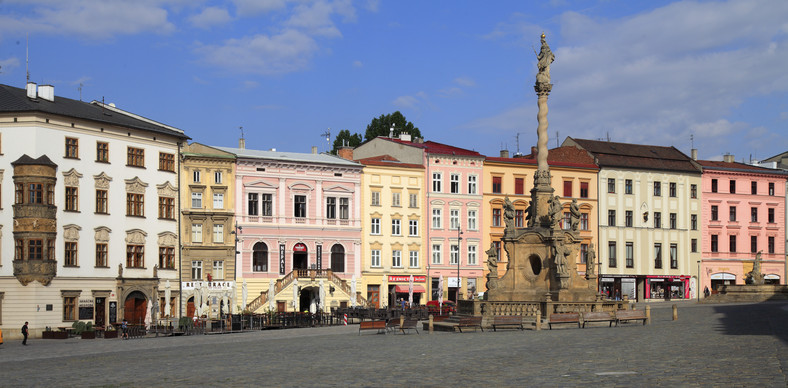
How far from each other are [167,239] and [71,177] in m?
8.70

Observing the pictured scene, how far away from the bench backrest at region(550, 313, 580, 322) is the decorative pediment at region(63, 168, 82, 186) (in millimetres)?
31009

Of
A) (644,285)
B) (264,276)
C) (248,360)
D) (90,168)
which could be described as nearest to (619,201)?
(644,285)

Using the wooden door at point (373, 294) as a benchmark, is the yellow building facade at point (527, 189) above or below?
above

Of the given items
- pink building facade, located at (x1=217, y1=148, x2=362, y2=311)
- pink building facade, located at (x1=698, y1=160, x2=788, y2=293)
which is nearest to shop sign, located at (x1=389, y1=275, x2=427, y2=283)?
pink building facade, located at (x1=217, y1=148, x2=362, y2=311)

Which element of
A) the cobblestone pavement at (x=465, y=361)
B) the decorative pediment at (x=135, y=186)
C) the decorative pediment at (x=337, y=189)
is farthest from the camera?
the decorative pediment at (x=337, y=189)

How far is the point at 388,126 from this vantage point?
9600cm

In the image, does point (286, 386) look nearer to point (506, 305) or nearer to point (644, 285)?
point (506, 305)

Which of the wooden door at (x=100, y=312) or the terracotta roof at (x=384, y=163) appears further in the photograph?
the terracotta roof at (x=384, y=163)

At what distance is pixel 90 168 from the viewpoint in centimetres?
5750

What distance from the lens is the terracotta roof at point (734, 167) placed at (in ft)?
278

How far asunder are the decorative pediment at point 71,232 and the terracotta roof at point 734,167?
171ft

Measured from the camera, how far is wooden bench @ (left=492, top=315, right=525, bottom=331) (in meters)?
37.8

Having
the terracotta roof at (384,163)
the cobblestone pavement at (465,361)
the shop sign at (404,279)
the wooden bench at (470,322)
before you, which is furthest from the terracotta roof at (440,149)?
the cobblestone pavement at (465,361)

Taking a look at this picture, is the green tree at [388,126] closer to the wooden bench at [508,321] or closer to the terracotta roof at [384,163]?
the terracotta roof at [384,163]
